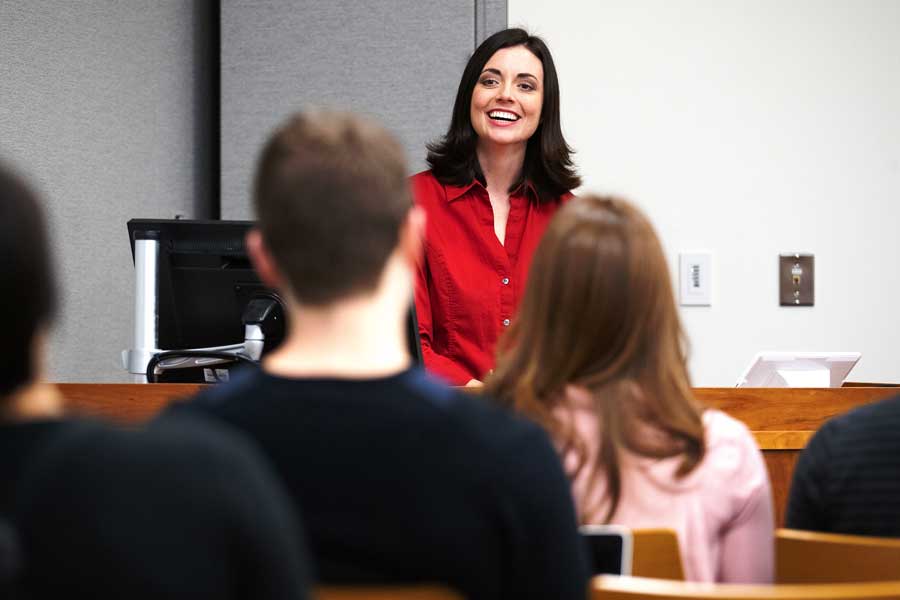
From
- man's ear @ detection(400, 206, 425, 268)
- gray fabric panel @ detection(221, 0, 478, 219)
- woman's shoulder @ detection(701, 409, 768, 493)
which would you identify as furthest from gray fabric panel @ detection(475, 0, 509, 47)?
man's ear @ detection(400, 206, 425, 268)

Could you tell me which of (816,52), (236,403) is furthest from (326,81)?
(236,403)

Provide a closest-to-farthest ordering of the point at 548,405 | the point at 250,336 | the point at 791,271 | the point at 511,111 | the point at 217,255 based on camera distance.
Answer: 1. the point at 548,405
2. the point at 250,336
3. the point at 217,255
4. the point at 511,111
5. the point at 791,271

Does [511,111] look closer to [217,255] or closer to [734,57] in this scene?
[217,255]

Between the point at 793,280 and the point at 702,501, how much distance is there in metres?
2.59

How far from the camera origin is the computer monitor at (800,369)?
2.51 meters

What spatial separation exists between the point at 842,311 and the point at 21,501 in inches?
134

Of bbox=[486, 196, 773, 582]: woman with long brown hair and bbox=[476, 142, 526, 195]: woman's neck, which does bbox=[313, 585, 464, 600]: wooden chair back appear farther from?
bbox=[476, 142, 526, 195]: woman's neck

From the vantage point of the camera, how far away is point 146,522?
0.74 metres

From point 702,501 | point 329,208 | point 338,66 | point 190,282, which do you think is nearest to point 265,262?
point 329,208

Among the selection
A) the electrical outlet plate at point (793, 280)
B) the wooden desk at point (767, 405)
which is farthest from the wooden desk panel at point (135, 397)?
the electrical outlet plate at point (793, 280)

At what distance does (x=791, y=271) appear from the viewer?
3736 millimetres

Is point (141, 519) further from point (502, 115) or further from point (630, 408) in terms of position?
point (502, 115)

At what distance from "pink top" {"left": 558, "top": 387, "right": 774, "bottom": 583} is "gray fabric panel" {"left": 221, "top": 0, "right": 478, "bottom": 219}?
2.50 meters

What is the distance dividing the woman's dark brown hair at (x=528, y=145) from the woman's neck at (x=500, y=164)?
0.02 m
